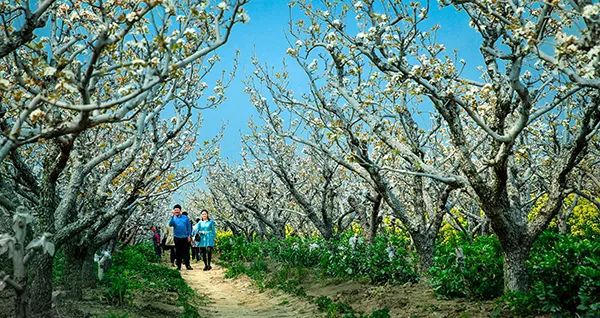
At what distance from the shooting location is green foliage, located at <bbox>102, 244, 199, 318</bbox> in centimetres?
1085

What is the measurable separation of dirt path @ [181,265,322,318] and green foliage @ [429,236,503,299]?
278cm

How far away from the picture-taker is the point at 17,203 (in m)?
8.73

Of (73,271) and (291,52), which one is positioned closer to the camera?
(73,271)

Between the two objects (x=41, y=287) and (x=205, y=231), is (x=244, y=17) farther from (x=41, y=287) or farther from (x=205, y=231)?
(x=205, y=231)

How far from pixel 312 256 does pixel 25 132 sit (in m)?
13.8

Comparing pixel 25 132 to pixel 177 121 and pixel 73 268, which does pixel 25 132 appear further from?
pixel 177 121

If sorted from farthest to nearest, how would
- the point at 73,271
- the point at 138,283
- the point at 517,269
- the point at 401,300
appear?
the point at 138,283, the point at 73,271, the point at 401,300, the point at 517,269

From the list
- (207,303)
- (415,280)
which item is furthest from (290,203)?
(415,280)

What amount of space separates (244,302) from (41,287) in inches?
294

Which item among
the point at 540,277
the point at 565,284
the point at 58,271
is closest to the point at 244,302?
the point at 58,271

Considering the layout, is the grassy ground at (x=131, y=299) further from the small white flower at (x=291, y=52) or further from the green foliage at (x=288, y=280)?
the small white flower at (x=291, y=52)

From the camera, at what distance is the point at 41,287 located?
8.57 metres

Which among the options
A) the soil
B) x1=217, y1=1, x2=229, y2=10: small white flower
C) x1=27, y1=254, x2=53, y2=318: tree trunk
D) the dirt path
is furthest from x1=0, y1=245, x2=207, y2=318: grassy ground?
x1=217, y1=1, x2=229, y2=10: small white flower

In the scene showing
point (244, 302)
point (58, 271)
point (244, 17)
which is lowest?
point (244, 302)
